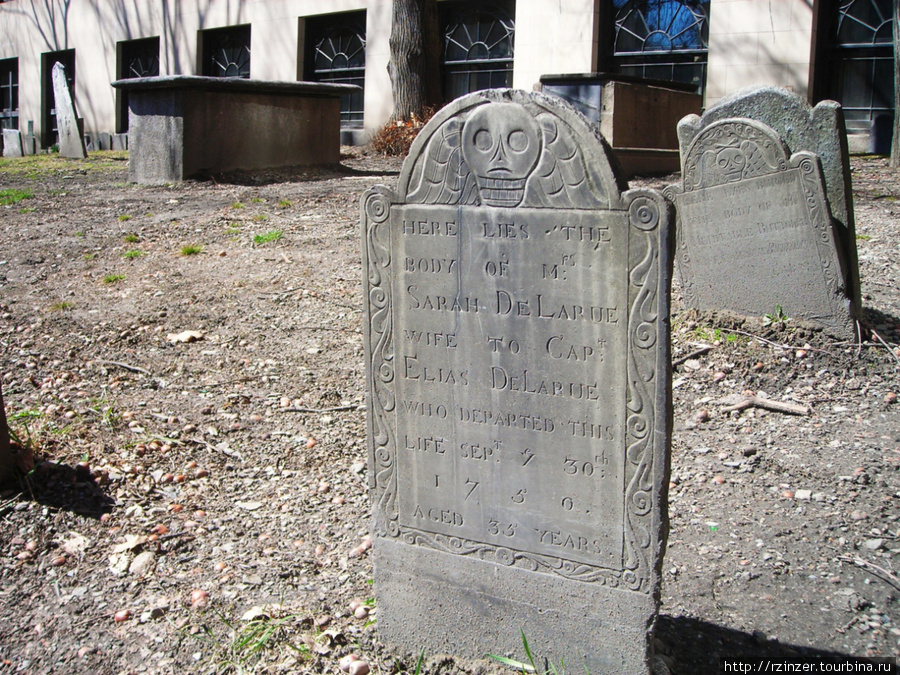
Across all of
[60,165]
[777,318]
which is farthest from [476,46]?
[777,318]

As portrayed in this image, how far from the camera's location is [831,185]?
573cm

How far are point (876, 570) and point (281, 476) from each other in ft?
8.93

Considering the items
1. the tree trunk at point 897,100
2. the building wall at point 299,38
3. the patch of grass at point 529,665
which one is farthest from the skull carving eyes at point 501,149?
the building wall at point 299,38

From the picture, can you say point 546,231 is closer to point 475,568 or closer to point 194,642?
point 475,568

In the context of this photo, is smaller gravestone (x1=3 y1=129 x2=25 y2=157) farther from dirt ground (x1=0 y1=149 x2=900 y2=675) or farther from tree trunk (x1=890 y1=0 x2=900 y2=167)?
tree trunk (x1=890 y1=0 x2=900 y2=167)

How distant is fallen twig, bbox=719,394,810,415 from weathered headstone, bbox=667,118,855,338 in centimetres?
97

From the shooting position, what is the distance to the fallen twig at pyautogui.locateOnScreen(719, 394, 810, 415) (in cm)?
493

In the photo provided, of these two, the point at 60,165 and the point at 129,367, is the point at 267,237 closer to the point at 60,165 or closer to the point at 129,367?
the point at 129,367

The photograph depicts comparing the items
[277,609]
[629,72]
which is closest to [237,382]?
[277,609]

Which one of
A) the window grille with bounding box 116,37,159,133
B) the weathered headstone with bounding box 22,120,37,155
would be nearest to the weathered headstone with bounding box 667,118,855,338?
the weathered headstone with bounding box 22,120,37,155

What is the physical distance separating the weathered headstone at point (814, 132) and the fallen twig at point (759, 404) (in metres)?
1.10

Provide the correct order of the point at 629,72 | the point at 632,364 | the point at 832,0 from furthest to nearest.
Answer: the point at 629,72, the point at 832,0, the point at 632,364

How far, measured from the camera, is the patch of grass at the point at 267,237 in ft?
26.4

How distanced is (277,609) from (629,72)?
14.5 meters
